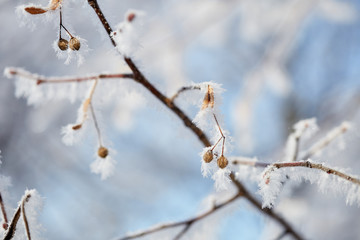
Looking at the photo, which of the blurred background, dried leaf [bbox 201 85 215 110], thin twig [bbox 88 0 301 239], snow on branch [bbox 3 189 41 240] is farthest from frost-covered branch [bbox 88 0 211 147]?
the blurred background

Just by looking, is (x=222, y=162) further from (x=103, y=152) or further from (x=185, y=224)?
(x=185, y=224)

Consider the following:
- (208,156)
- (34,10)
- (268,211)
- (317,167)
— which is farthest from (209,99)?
(268,211)

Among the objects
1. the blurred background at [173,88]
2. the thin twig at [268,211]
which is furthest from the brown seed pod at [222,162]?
the blurred background at [173,88]

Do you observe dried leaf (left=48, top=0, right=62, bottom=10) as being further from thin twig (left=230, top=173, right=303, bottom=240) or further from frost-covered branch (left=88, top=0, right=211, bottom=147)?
thin twig (left=230, top=173, right=303, bottom=240)

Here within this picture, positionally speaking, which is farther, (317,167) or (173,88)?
(173,88)

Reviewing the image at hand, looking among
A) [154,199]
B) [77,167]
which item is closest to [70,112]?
[77,167]

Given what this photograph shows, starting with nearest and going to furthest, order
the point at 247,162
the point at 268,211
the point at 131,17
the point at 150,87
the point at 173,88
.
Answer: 1. the point at 131,17
2. the point at 150,87
3. the point at 247,162
4. the point at 268,211
5. the point at 173,88
